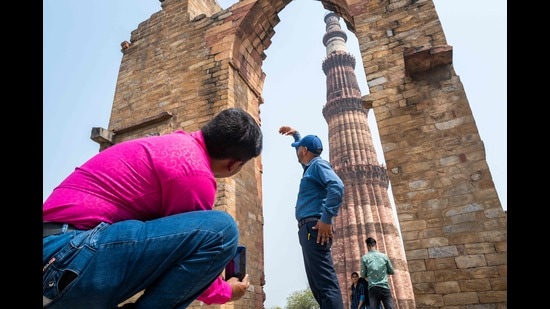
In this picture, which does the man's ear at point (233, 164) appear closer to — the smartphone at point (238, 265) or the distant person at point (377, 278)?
the smartphone at point (238, 265)

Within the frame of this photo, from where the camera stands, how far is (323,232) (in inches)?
110

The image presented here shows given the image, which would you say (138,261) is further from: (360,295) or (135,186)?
(360,295)

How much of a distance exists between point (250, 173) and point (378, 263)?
9.16 ft

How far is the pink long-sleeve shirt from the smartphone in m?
0.40

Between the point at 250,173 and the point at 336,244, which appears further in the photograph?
the point at 336,244

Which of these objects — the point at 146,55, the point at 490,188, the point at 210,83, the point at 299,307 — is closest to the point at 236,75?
the point at 210,83

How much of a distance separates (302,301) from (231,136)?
2868 centimetres

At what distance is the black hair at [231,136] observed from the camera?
5.13 feet

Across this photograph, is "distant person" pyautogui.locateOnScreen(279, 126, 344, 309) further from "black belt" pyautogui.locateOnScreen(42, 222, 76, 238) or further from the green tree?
the green tree

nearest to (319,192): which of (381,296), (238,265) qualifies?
(238,265)

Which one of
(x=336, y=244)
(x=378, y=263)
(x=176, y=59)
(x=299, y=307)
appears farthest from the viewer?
(x=299, y=307)

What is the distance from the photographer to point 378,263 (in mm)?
4984

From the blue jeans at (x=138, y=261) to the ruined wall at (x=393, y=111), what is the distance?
11.4ft
